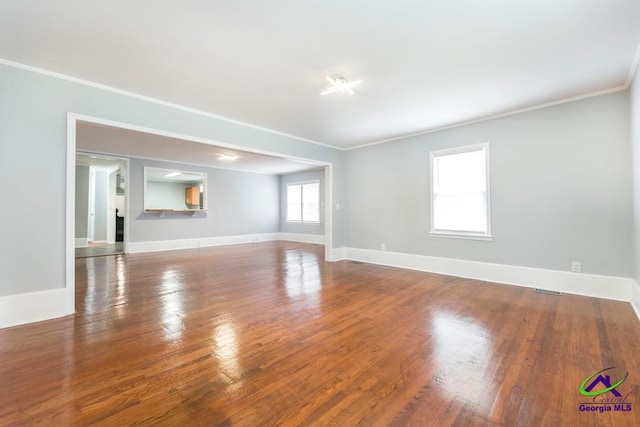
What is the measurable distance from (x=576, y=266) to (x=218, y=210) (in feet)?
27.8

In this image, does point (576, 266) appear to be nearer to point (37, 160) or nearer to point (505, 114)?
point (505, 114)

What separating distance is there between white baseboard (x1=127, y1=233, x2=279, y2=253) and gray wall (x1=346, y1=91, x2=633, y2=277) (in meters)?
6.03

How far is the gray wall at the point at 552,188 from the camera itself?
11.2 feet

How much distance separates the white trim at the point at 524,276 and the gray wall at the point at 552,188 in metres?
0.09

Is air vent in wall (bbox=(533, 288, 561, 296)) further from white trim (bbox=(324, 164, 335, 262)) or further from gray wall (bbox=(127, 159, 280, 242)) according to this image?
gray wall (bbox=(127, 159, 280, 242))

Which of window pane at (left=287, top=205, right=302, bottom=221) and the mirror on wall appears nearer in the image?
the mirror on wall

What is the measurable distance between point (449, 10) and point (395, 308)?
9.33ft

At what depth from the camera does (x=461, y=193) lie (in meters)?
4.72

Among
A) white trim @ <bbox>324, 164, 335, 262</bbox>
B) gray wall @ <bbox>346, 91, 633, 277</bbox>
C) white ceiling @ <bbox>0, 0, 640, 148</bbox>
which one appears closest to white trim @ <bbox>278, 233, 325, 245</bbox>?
white trim @ <bbox>324, 164, 335, 262</bbox>

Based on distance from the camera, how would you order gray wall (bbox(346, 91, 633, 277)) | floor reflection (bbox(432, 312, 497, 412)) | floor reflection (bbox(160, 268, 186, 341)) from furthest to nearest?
gray wall (bbox(346, 91, 633, 277)), floor reflection (bbox(160, 268, 186, 341)), floor reflection (bbox(432, 312, 497, 412))

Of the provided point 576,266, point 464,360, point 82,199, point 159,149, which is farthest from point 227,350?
point 82,199

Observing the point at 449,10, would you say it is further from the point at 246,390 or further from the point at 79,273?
the point at 79,273

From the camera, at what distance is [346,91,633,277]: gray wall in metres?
3.42

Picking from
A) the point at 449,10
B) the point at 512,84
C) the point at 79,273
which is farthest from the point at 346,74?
the point at 79,273
